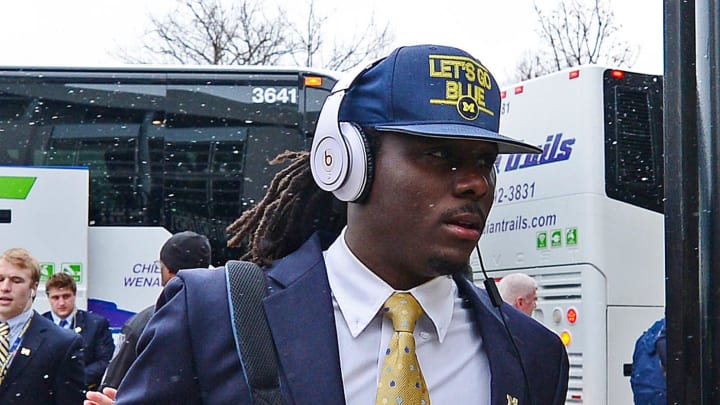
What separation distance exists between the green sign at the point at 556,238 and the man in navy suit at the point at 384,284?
681 centimetres

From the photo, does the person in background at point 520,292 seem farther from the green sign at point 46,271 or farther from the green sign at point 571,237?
the green sign at point 46,271

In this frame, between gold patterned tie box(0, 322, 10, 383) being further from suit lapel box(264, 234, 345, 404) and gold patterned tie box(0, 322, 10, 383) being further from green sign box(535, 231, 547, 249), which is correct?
green sign box(535, 231, 547, 249)

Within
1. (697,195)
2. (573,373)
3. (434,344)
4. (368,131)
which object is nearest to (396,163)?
(368,131)

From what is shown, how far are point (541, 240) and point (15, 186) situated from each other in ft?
15.0

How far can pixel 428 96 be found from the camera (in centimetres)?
225

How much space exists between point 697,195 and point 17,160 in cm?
897

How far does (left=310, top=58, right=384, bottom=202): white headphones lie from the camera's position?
7.38ft

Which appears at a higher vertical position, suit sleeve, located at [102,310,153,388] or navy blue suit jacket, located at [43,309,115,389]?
suit sleeve, located at [102,310,153,388]

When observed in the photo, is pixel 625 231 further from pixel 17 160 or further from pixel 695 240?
pixel 695 240

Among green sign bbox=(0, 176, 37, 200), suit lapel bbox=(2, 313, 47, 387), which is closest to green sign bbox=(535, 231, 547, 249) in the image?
green sign bbox=(0, 176, 37, 200)

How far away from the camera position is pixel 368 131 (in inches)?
90.4

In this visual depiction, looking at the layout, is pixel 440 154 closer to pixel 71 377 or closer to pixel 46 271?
pixel 71 377

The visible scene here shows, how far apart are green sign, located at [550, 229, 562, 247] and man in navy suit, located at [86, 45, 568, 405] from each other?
268 inches

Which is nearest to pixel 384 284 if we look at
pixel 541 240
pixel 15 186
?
pixel 541 240
